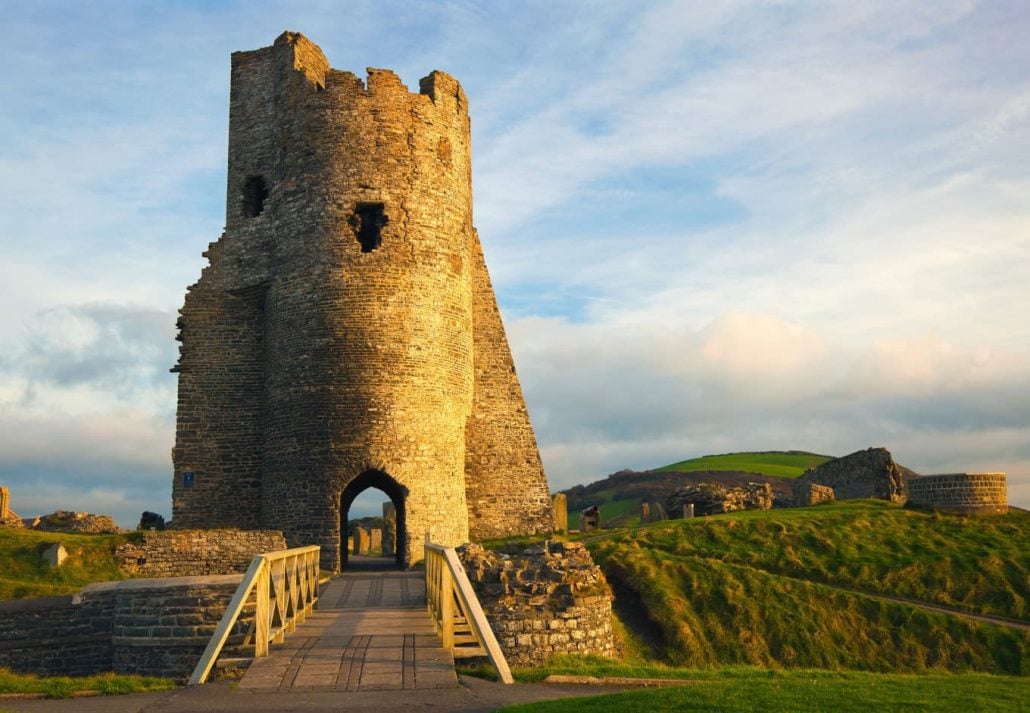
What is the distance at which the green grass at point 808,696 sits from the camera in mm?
9797

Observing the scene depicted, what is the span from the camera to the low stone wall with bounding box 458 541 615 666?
1435 cm

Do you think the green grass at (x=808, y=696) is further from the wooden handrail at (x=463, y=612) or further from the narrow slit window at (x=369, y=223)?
the narrow slit window at (x=369, y=223)

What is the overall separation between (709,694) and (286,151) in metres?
23.7

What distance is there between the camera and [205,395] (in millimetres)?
30281

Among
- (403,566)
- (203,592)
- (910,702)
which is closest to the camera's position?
(910,702)

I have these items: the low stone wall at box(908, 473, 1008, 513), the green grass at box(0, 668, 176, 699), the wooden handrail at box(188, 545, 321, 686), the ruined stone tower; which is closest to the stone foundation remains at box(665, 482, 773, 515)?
the ruined stone tower

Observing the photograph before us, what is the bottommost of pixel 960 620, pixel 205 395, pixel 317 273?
pixel 960 620

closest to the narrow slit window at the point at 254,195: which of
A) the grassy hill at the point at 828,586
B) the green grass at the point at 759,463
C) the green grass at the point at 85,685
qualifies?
the grassy hill at the point at 828,586

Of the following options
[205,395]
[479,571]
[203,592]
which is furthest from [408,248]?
[203,592]

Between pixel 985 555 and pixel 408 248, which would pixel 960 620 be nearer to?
pixel 985 555

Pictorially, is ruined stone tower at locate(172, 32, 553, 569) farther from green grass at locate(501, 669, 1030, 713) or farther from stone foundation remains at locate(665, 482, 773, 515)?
green grass at locate(501, 669, 1030, 713)

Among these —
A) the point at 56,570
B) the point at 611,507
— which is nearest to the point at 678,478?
the point at 611,507

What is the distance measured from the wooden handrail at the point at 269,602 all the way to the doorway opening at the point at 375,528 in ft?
35.9

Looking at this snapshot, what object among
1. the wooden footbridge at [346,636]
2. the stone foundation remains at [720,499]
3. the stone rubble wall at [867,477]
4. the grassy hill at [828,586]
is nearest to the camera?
the wooden footbridge at [346,636]
